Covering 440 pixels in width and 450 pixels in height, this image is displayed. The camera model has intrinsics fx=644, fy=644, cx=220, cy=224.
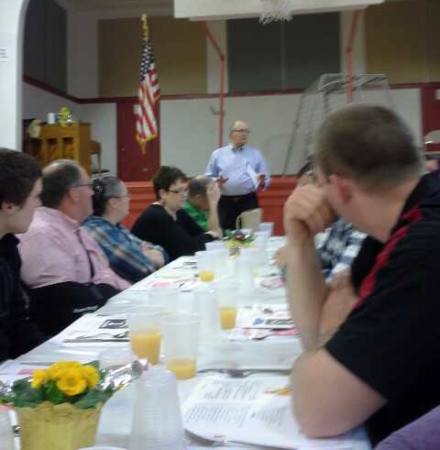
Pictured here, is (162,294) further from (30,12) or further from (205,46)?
(205,46)

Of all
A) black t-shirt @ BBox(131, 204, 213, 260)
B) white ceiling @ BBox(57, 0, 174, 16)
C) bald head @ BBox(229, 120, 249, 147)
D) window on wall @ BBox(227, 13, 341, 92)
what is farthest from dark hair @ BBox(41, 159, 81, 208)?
white ceiling @ BBox(57, 0, 174, 16)

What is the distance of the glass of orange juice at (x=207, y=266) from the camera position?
2497mm

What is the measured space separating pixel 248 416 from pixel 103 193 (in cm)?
234

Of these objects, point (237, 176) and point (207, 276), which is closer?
point (207, 276)

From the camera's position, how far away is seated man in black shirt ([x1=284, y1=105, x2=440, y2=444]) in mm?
945

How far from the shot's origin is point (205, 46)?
9180mm

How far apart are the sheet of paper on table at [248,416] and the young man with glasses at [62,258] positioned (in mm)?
1355

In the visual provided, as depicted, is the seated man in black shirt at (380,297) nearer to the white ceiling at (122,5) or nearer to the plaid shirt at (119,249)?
the plaid shirt at (119,249)

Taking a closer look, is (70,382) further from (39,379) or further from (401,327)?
(401,327)

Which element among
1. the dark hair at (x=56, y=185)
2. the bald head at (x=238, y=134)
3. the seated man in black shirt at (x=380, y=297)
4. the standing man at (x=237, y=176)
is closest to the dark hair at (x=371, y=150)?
the seated man in black shirt at (x=380, y=297)

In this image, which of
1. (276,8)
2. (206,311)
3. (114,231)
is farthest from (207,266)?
(276,8)

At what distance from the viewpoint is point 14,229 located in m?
2.01

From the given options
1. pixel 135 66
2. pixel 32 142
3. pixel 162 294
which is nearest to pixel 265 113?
pixel 135 66

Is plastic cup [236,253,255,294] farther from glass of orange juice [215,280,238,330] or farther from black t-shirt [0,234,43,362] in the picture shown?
black t-shirt [0,234,43,362]
